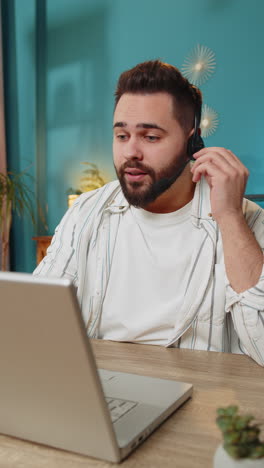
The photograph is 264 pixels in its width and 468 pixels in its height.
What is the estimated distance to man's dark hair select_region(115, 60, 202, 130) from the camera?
139cm

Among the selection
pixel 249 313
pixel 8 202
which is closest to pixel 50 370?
pixel 249 313

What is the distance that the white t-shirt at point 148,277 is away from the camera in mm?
1294

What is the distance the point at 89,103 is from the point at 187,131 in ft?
8.56

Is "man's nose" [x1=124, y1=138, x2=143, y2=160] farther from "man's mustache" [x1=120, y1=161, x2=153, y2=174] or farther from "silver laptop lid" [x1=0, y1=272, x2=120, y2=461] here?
"silver laptop lid" [x1=0, y1=272, x2=120, y2=461]

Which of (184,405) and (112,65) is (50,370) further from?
(112,65)

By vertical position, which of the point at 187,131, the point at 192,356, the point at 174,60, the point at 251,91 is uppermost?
the point at 174,60

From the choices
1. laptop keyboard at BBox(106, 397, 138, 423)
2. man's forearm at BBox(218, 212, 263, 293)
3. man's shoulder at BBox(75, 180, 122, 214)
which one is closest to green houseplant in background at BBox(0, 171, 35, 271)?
man's shoulder at BBox(75, 180, 122, 214)

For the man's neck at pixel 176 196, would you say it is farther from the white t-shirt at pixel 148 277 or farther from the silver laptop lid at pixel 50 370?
the silver laptop lid at pixel 50 370

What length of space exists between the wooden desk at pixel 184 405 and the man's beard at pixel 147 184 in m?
0.47

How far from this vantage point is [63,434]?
1.79 ft

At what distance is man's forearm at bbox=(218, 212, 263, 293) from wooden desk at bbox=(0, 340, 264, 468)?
0.20 meters

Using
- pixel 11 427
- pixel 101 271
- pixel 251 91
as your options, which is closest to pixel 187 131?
pixel 101 271

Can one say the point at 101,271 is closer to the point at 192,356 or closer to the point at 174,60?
the point at 192,356

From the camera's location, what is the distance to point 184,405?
2.32 ft
